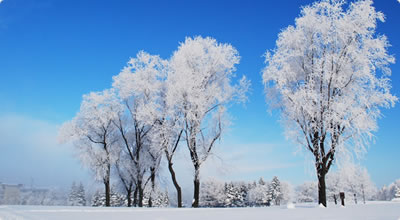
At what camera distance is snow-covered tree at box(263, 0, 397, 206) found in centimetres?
1510

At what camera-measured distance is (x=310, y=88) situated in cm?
1591

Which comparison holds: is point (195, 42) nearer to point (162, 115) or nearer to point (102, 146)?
point (162, 115)

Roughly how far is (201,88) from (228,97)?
6.83ft

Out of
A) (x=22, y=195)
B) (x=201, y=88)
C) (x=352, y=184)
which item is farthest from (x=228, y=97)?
(x=22, y=195)

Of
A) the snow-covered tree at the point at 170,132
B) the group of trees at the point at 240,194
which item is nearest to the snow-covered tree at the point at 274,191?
the group of trees at the point at 240,194

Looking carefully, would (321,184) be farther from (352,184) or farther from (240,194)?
(240,194)

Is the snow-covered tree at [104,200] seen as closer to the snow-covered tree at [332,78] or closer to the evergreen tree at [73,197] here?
the evergreen tree at [73,197]

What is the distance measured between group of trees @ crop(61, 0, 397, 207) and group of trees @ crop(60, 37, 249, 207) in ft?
0.24

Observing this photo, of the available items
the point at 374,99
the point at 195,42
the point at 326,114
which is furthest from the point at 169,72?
the point at 374,99

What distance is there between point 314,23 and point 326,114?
530 centimetres

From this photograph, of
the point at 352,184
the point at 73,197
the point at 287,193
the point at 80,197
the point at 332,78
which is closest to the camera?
the point at 332,78

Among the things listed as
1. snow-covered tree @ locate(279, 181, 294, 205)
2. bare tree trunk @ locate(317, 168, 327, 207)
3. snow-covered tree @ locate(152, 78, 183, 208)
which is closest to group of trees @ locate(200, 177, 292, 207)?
snow-covered tree @ locate(279, 181, 294, 205)

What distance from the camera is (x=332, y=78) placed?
15523 millimetres

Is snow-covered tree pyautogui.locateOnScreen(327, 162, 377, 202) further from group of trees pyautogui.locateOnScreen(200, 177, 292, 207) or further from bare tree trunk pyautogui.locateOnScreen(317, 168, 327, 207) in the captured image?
bare tree trunk pyautogui.locateOnScreen(317, 168, 327, 207)
